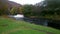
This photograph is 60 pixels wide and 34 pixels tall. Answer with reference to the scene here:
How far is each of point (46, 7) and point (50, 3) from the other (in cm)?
573

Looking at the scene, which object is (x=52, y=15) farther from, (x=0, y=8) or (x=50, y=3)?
(x=0, y=8)

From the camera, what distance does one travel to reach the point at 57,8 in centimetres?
4322

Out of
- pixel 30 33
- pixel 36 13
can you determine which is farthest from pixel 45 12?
pixel 30 33

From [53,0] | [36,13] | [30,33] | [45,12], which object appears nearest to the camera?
[30,33]

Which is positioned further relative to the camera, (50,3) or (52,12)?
(52,12)

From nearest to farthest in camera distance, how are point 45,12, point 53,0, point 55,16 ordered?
point 53,0, point 55,16, point 45,12

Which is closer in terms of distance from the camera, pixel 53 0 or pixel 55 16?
pixel 53 0

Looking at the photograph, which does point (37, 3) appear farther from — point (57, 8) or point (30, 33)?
point (30, 33)

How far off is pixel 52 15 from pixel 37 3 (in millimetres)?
15250

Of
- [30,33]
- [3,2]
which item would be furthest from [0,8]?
[30,33]

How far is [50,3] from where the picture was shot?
4328 centimetres

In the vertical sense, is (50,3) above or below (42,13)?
above

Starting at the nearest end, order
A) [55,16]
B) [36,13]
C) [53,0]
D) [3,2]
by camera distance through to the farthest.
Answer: [3,2], [53,0], [55,16], [36,13]

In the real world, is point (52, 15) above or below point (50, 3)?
below
